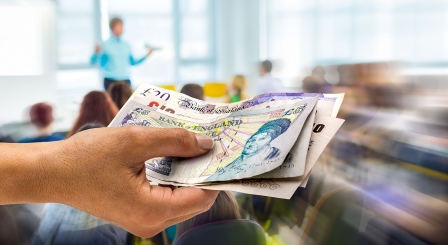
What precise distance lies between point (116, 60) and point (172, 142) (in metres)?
1.68

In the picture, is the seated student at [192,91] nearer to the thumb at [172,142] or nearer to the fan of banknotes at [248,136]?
the fan of banknotes at [248,136]

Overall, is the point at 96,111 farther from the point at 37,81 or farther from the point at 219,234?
the point at 37,81

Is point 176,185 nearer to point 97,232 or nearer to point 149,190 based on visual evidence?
point 149,190

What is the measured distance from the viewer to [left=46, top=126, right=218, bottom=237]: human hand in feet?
2.02

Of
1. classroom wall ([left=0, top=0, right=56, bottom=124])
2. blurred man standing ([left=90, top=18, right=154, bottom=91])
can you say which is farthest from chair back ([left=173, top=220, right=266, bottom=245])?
classroom wall ([left=0, top=0, right=56, bottom=124])

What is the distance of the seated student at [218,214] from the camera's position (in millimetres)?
893

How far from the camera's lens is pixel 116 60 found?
2.19 m

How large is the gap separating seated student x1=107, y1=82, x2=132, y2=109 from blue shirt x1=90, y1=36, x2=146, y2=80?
0.45 m

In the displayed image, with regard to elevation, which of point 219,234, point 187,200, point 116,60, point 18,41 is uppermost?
point 18,41

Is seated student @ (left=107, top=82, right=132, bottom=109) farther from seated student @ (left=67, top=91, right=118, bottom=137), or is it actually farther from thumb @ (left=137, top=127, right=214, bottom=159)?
thumb @ (left=137, top=127, right=214, bottom=159)

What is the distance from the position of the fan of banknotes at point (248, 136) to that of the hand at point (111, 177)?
61 millimetres

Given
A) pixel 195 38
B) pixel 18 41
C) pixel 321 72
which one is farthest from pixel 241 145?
pixel 195 38

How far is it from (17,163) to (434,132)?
0.99 metres

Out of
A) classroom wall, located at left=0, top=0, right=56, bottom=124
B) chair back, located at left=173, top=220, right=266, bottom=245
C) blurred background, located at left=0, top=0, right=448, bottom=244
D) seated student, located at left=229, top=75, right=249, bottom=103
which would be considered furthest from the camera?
classroom wall, located at left=0, top=0, right=56, bottom=124
